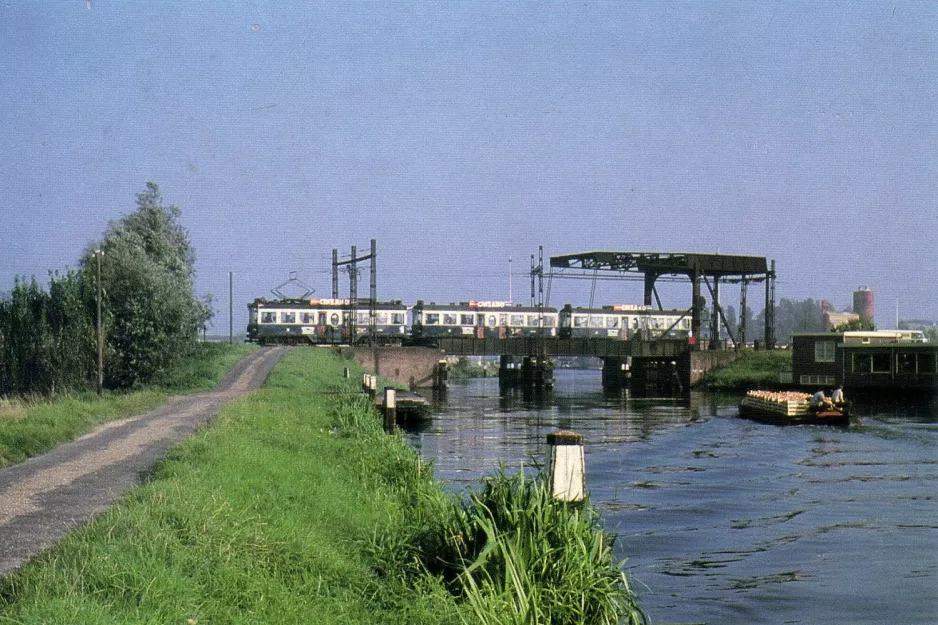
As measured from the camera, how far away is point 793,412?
38.2 metres

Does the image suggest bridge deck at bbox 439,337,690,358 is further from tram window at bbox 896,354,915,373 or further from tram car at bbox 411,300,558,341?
tram window at bbox 896,354,915,373

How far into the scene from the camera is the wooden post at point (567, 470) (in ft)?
29.5

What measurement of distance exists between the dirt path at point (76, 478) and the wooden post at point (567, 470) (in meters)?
4.50

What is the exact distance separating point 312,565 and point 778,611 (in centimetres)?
665

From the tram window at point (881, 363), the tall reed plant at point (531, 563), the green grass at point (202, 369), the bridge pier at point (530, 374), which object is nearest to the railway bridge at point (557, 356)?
the bridge pier at point (530, 374)

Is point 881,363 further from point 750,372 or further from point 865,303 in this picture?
point 865,303

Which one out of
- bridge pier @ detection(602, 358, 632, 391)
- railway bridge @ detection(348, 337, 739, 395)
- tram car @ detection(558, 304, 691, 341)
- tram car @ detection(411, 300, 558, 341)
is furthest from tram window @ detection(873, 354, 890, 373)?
bridge pier @ detection(602, 358, 632, 391)

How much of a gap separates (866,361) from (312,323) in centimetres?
3804

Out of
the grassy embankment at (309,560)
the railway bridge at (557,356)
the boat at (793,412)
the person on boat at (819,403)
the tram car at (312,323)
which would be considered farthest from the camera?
the tram car at (312,323)

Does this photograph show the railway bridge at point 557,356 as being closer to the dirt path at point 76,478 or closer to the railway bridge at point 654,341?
the railway bridge at point 654,341

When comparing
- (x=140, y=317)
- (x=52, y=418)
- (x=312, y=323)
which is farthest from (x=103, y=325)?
(x=312, y=323)

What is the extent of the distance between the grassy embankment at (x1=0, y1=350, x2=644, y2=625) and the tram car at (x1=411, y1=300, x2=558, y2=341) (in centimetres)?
5972

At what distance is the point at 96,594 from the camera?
6.43 m

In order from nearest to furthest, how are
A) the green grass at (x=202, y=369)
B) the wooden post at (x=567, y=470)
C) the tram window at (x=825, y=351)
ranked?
1. the wooden post at (x=567, y=470)
2. the green grass at (x=202, y=369)
3. the tram window at (x=825, y=351)
